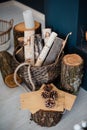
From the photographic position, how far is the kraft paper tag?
49.6 inches

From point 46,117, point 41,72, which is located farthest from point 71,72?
point 46,117

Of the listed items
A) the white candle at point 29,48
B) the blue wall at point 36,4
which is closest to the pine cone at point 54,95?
the white candle at point 29,48

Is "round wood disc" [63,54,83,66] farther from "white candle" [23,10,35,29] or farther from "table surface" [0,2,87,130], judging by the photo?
"white candle" [23,10,35,29]

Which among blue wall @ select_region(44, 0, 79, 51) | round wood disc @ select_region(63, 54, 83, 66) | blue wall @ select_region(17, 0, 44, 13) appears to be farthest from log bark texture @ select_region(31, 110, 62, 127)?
blue wall @ select_region(17, 0, 44, 13)

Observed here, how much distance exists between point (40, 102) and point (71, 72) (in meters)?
0.26

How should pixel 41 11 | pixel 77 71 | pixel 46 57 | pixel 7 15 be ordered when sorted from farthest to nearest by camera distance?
1. pixel 7 15
2. pixel 41 11
3. pixel 46 57
4. pixel 77 71

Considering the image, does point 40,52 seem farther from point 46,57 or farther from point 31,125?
point 31,125

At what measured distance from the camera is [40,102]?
129 cm

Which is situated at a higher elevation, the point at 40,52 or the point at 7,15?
the point at 40,52

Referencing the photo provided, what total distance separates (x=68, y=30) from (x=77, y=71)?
326mm

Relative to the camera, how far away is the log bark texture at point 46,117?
1.29 metres

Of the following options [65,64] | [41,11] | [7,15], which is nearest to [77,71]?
[65,64]

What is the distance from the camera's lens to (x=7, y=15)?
290 centimetres

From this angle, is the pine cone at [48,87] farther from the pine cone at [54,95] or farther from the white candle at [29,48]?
the white candle at [29,48]
